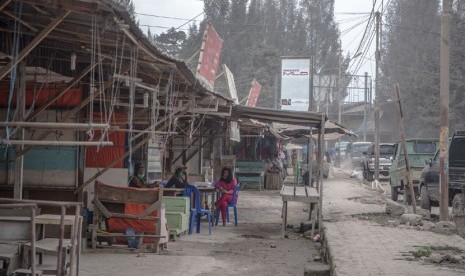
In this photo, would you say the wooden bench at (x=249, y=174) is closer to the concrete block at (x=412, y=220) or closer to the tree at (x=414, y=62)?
the concrete block at (x=412, y=220)

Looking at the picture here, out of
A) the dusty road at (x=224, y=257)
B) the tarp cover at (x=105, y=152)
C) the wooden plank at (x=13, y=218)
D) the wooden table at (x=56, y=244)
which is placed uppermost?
the tarp cover at (x=105, y=152)

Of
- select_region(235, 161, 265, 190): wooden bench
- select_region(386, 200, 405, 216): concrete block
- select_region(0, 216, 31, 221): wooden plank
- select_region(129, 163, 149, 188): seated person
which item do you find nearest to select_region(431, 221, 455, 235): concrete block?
select_region(386, 200, 405, 216): concrete block

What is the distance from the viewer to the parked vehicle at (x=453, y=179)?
14.2 metres

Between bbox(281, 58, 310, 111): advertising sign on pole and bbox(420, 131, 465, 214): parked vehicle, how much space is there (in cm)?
1420

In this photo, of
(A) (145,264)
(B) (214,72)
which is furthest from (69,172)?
(B) (214,72)

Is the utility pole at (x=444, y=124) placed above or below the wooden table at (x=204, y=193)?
above

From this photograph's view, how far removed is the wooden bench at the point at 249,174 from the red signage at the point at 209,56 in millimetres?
9282

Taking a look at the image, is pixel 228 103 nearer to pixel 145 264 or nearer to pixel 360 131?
pixel 145 264

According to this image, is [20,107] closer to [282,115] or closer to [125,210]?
[125,210]

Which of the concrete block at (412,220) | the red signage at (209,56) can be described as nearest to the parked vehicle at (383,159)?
the red signage at (209,56)

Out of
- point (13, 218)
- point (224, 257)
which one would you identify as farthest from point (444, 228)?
point (13, 218)

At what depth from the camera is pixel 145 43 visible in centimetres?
666

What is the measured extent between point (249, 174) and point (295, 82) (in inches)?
279

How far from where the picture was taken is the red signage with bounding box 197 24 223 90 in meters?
14.8
